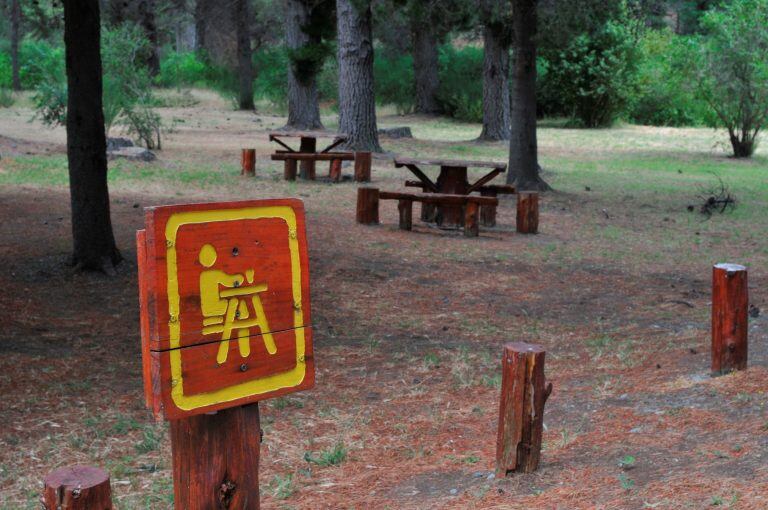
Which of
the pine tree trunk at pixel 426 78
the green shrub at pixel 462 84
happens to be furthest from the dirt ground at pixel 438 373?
the pine tree trunk at pixel 426 78

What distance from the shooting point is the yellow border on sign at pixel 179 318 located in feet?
8.57

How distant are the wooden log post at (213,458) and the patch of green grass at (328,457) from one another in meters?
2.31

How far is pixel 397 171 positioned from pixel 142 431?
13.5 metres

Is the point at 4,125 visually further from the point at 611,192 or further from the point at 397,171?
the point at 611,192

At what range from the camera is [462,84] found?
35750 millimetres

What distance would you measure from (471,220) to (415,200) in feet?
2.42

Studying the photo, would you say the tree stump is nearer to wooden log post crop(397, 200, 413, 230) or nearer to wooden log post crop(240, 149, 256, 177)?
wooden log post crop(240, 149, 256, 177)

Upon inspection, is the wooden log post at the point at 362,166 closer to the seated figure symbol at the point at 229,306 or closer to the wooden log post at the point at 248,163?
the wooden log post at the point at 248,163

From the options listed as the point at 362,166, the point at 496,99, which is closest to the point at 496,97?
the point at 496,99

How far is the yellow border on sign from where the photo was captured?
261 cm

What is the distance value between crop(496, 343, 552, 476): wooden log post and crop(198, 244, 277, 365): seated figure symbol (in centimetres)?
199

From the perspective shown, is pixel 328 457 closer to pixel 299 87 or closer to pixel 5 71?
pixel 299 87

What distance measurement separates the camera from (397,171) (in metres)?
18.7

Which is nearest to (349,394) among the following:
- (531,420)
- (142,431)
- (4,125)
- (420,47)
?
(142,431)
